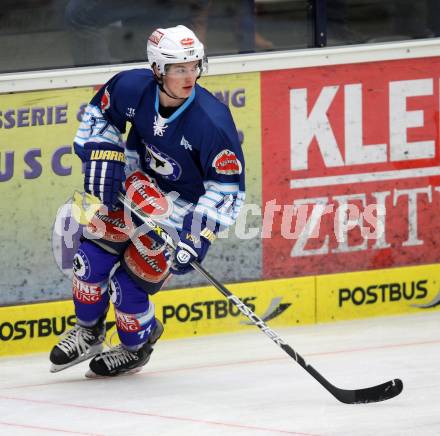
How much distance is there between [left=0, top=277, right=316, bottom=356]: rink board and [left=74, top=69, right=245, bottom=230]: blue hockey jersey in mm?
925

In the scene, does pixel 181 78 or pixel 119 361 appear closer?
pixel 181 78

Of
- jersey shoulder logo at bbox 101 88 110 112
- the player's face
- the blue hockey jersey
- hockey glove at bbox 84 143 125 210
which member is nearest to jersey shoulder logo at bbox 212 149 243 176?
the blue hockey jersey

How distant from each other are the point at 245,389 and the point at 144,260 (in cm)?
64

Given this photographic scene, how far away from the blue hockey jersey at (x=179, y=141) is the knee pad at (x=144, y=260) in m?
0.15

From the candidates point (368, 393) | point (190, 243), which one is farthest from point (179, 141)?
point (368, 393)

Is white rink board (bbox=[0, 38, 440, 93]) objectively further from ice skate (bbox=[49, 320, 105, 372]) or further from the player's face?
ice skate (bbox=[49, 320, 105, 372])

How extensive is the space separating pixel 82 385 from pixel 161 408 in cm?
51

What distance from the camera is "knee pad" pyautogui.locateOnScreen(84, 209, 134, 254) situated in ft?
18.1

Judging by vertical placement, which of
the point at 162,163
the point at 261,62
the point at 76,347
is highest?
the point at 261,62

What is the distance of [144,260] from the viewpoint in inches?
216

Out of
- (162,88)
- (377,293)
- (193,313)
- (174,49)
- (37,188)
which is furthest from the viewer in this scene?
(377,293)

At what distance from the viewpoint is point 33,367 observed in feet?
19.4

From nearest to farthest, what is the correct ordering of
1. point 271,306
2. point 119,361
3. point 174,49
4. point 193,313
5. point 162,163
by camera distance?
point 174,49, point 162,163, point 119,361, point 193,313, point 271,306

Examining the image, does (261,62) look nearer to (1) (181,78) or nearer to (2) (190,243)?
(1) (181,78)
